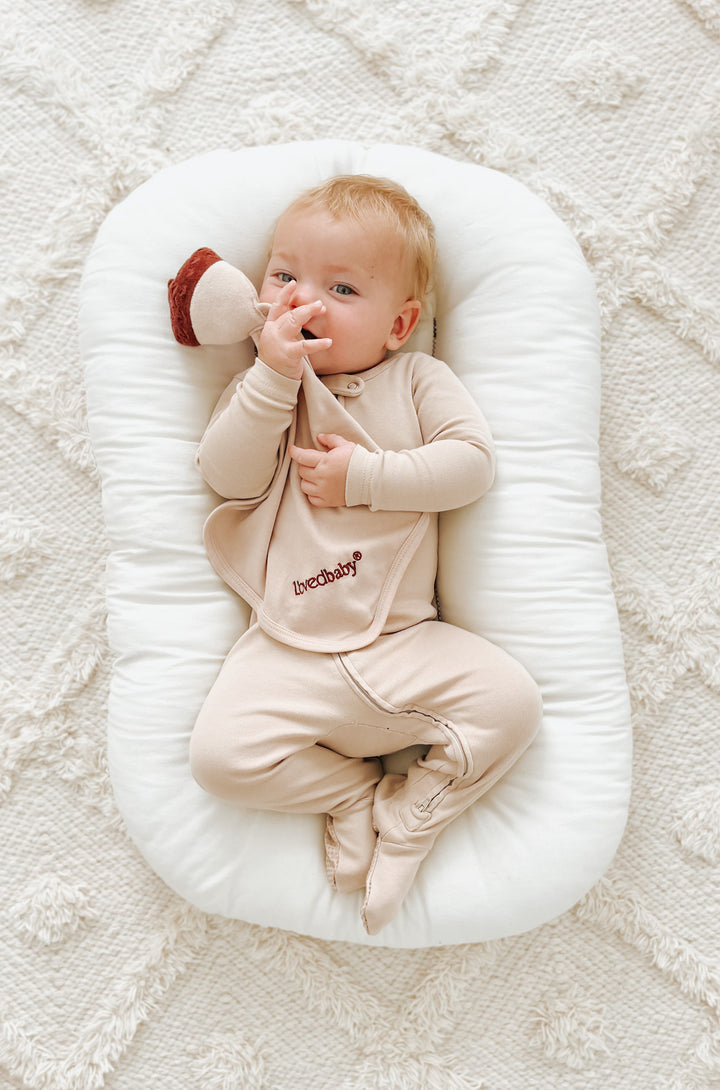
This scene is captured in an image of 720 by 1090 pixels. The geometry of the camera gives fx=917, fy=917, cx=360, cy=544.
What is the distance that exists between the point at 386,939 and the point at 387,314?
775 mm

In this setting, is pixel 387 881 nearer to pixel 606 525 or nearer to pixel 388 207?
pixel 606 525

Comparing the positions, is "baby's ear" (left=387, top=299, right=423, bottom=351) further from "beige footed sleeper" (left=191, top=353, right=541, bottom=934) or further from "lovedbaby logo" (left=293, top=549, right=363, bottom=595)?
"lovedbaby logo" (left=293, top=549, right=363, bottom=595)

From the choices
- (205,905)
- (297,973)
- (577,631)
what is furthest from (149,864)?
(577,631)

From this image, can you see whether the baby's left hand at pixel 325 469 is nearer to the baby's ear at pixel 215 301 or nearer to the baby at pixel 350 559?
the baby at pixel 350 559

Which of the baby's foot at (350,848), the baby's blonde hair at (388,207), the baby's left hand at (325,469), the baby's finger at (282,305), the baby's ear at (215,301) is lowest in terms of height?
the baby's foot at (350,848)

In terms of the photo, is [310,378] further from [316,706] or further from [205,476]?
[316,706]

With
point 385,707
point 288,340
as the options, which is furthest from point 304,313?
point 385,707

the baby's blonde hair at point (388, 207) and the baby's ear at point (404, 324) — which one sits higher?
the baby's blonde hair at point (388, 207)

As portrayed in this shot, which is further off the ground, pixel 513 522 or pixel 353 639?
pixel 513 522

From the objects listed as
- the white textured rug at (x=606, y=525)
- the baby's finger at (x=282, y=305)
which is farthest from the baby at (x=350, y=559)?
the white textured rug at (x=606, y=525)

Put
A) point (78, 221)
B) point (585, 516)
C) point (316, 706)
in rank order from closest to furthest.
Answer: point (316, 706) → point (585, 516) → point (78, 221)

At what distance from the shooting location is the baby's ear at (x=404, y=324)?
1137 millimetres

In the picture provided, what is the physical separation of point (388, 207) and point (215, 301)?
0.78 ft

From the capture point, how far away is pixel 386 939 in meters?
1.15
